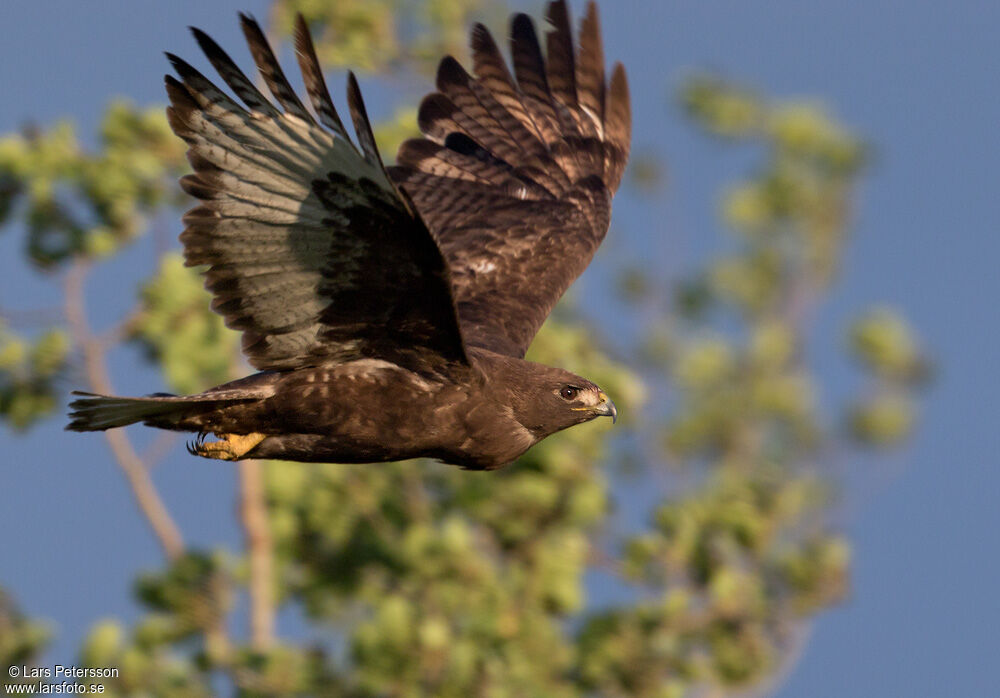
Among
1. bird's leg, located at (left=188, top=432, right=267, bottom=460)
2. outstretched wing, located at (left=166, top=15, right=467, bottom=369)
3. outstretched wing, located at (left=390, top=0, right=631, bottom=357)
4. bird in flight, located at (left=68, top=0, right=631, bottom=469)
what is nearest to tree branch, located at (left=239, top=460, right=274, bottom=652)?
outstretched wing, located at (left=390, top=0, right=631, bottom=357)

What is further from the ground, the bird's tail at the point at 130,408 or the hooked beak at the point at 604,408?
the hooked beak at the point at 604,408

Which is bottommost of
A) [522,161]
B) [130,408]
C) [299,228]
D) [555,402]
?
[130,408]

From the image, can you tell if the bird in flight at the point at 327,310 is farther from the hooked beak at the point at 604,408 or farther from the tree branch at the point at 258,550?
the tree branch at the point at 258,550

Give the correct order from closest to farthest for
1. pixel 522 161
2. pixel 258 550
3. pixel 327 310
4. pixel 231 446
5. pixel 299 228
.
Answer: pixel 299 228 → pixel 327 310 → pixel 231 446 → pixel 522 161 → pixel 258 550

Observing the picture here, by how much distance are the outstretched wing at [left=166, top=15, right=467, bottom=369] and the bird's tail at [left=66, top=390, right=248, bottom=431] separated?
31 cm

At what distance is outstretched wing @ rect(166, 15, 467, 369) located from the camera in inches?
230

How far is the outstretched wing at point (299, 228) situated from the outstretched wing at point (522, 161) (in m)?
1.97

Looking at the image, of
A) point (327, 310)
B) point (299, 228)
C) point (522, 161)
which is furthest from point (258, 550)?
point (299, 228)

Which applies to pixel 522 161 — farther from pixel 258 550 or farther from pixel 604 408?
pixel 258 550

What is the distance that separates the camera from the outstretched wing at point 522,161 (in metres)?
8.73

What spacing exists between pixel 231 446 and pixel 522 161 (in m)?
3.24

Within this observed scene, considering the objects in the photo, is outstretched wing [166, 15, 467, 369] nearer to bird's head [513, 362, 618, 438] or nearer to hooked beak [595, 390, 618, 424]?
bird's head [513, 362, 618, 438]

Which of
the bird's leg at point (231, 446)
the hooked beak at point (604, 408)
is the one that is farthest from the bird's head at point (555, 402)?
the bird's leg at point (231, 446)

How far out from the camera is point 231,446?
6840 millimetres
